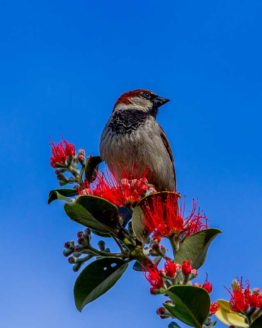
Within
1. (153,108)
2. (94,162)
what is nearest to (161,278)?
(94,162)

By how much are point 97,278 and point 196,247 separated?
593mm

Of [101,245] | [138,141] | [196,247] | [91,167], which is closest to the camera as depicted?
[196,247]

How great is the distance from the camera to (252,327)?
2387mm

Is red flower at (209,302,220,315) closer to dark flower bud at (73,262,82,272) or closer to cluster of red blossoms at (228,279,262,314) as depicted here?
cluster of red blossoms at (228,279,262,314)

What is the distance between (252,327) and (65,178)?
68.1 inches

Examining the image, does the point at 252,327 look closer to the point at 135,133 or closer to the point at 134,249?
the point at 134,249

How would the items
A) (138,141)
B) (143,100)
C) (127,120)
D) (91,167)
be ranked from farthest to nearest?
1. (143,100)
2. (127,120)
3. (138,141)
4. (91,167)

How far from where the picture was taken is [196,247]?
2.91 meters

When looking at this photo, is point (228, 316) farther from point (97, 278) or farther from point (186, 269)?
point (97, 278)

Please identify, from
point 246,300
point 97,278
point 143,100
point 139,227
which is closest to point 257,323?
point 246,300

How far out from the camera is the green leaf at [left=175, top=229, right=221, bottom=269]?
2881 millimetres

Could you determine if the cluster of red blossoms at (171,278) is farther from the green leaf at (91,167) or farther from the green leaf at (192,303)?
the green leaf at (91,167)

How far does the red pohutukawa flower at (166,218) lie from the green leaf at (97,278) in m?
0.28

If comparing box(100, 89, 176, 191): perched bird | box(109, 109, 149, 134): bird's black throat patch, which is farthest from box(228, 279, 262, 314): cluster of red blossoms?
box(109, 109, 149, 134): bird's black throat patch
